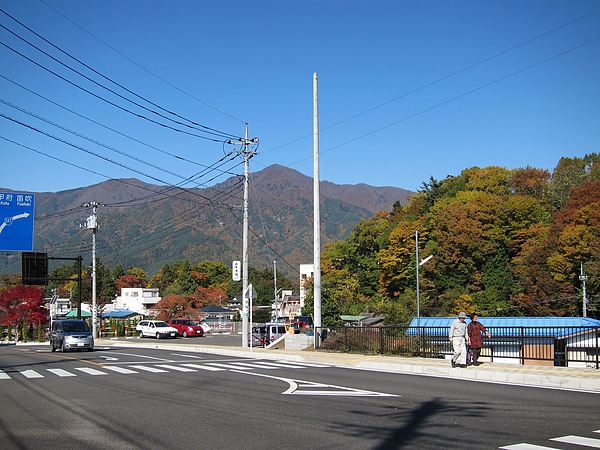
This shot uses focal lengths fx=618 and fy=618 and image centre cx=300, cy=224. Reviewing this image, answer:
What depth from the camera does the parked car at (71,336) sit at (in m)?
33.3

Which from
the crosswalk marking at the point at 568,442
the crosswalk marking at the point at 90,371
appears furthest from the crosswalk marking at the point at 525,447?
the crosswalk marking at the point at 90,371

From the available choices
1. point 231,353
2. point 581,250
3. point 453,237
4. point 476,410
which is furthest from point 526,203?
point 476,410

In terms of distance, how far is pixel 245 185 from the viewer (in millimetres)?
40812

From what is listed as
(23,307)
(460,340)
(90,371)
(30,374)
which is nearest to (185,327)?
(23,307)

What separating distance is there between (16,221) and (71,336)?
8827mm

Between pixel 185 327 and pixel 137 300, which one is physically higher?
pixel 185 327

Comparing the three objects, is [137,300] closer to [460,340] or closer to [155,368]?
[155,368]

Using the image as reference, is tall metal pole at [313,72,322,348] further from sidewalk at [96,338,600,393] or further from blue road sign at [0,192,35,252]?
blue road sign at [0,192,35,252]

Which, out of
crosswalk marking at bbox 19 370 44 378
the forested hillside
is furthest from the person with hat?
the forested hillside

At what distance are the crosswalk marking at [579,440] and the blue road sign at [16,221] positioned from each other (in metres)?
A: 23.8

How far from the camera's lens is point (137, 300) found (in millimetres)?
129875

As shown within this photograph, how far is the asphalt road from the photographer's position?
8.81m

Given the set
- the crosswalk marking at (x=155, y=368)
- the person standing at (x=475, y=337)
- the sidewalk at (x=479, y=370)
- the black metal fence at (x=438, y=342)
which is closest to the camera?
the sidewalk at (x=479, y=370)

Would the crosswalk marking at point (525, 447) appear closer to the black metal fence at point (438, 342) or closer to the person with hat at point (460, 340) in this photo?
the person with hat at point (460, 340)
